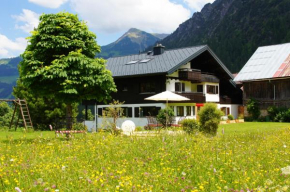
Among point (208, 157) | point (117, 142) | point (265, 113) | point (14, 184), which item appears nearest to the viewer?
point (14, 184)

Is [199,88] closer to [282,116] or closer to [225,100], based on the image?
[225,100]

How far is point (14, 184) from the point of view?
5.98 m

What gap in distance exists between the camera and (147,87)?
3494 cm

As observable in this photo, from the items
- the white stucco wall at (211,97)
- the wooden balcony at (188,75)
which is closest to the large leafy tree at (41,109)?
the wooden balcony at (188,75)

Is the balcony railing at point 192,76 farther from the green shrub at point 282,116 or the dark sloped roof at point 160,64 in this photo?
the green shrub at point 282,116

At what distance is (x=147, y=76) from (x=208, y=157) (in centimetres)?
2631

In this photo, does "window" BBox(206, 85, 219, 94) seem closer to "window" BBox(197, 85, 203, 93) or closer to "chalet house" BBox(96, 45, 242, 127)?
"chalet house" BBox(96, 45, 242, 127)

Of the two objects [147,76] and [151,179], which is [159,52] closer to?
[147,76]

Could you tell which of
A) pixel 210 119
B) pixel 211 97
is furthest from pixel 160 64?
pixel 210 119

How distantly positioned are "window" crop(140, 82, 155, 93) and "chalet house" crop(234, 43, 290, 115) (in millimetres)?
9676

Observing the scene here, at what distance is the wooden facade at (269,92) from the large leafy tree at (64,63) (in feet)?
76.0

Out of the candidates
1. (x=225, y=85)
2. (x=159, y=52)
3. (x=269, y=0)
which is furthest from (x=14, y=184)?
(x=269, y=0)

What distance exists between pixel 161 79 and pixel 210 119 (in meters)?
16.7

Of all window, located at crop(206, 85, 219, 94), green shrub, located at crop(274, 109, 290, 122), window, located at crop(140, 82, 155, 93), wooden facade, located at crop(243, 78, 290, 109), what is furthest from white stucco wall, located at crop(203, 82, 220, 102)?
window, located at crop(140, 82, 155, 93)
